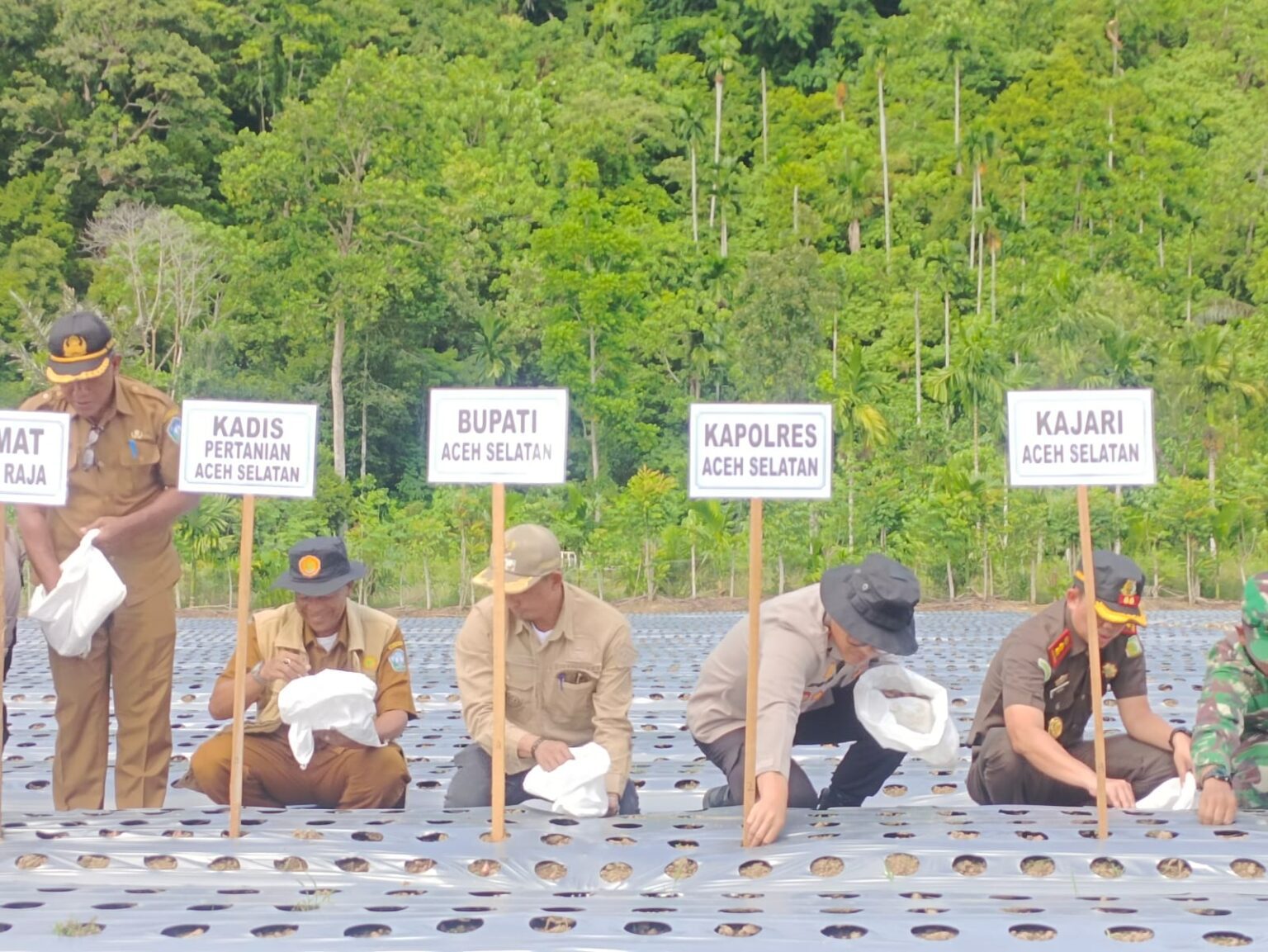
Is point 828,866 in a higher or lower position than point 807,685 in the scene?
lower

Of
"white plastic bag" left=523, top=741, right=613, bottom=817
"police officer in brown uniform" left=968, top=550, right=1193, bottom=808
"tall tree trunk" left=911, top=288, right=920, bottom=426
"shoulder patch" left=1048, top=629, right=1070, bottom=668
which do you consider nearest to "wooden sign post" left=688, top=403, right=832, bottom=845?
"white plastic bag" left=523, top=741, right=613, bottom=817

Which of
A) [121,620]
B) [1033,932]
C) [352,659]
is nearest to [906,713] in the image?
[1033,932]

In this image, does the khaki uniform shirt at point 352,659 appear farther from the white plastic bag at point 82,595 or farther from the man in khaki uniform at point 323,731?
the white plastic bag at point 82,595

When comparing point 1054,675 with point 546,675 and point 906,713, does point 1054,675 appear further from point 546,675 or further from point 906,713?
point 546,675

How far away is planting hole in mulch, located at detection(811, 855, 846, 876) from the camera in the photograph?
3912 millimetres

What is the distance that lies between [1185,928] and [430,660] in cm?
744

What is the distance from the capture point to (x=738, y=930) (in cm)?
340

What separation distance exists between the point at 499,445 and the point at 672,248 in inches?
1054

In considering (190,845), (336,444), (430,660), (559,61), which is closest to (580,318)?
(336,444)

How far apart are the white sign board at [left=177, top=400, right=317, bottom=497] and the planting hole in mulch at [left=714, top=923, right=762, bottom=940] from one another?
5.77 ft

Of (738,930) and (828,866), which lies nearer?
(738,930)

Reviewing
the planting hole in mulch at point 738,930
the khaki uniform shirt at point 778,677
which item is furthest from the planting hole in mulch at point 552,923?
the khaki uniform shirt at point 778,677

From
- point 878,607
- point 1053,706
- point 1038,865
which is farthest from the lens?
point 1053,706

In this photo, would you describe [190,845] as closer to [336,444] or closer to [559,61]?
[336,444]
